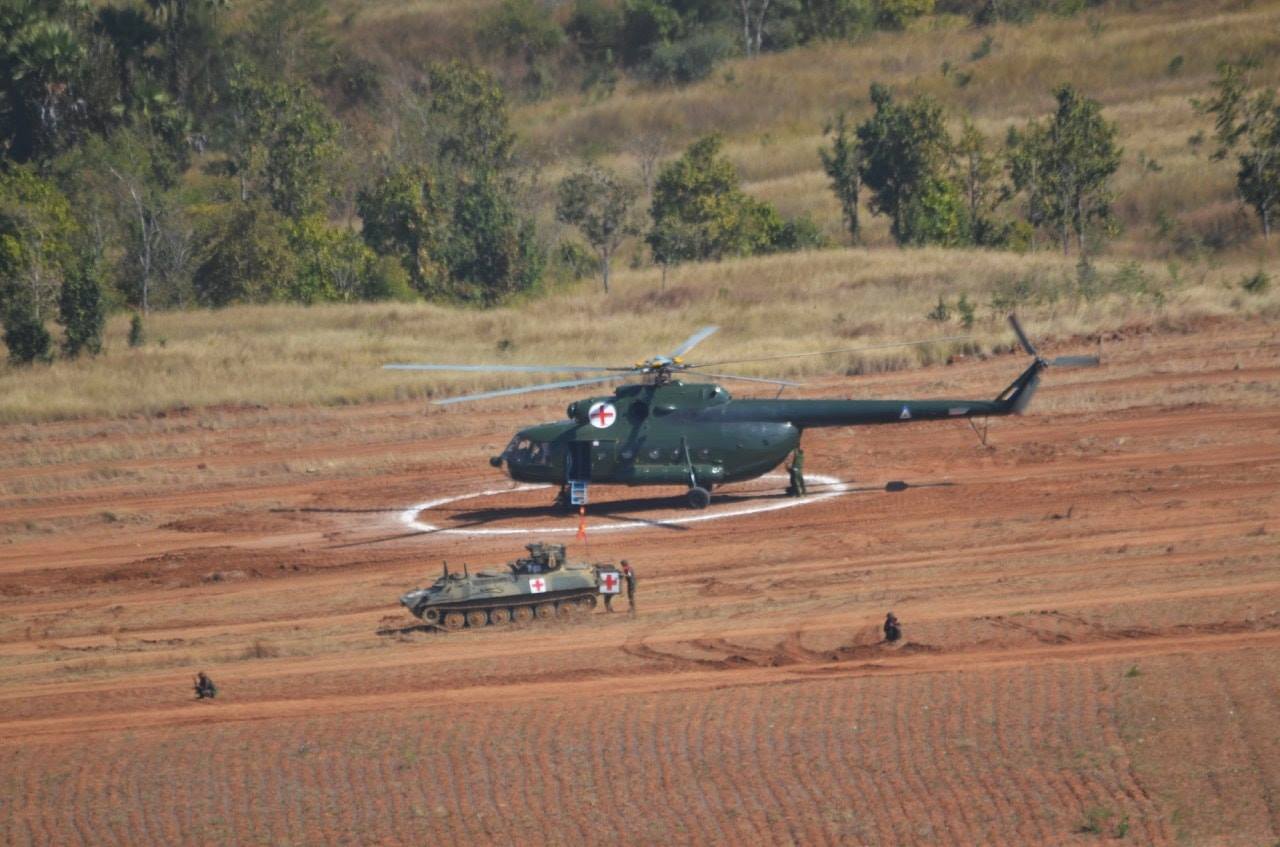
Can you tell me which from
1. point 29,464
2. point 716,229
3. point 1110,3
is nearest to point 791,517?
point 29,464

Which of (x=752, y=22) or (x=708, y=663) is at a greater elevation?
(x=752, y=22)

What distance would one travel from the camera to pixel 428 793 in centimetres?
1503

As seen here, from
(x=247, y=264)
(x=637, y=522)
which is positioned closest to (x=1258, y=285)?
(x=637, y=522)

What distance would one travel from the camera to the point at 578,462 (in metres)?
26.4

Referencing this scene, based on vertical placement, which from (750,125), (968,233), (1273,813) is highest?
(750,125)

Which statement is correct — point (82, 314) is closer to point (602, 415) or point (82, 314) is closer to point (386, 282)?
point (386, 282)

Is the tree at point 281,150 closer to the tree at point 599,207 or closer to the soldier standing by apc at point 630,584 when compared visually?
the tree at point 599,207

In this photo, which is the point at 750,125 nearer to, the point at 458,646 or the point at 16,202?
the point at 16,202

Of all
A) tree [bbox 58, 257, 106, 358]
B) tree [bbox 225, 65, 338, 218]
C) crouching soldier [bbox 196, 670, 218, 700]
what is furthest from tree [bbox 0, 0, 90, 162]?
crouching soldier [bbox 196, 670, 218, 700]

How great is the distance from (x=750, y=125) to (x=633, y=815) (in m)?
74.0

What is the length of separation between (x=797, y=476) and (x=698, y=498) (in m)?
1.94

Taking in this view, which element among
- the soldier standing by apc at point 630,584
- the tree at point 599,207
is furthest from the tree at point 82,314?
the soldier standing by apc at point 630,584

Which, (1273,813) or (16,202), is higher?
(16,202)

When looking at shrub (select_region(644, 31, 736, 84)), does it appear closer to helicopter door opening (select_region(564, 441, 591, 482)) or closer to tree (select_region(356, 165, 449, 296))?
tree (select_region(356, 165, 449, 296))
